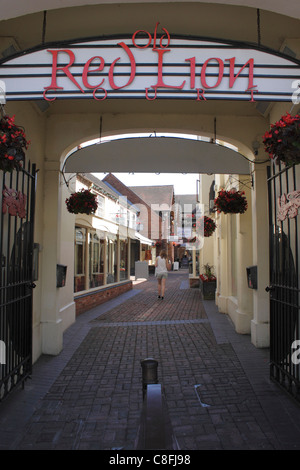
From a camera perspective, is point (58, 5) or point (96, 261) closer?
point (58, 5)

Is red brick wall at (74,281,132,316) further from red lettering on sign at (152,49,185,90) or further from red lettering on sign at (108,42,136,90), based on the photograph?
red lettering on sign at (152,49,185,90)

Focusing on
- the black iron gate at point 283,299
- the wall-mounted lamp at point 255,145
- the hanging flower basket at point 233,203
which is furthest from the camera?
the hanging flower basket at point 233,203

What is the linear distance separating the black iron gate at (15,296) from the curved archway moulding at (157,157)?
2196mm

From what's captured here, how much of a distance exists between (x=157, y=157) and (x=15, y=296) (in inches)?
151

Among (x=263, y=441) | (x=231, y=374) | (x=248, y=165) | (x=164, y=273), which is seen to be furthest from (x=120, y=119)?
(x=164, y=273)

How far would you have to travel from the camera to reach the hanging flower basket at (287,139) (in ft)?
9.76


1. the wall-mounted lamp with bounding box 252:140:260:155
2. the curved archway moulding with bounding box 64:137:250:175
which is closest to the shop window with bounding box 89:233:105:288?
the curved archway moulding with bounding box 64:137:250:175

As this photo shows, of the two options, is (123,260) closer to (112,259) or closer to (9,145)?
(112,259)

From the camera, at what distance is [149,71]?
3.04 meters

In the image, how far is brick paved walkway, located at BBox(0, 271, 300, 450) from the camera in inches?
120

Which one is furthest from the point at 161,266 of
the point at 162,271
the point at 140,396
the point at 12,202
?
the point at 12,202

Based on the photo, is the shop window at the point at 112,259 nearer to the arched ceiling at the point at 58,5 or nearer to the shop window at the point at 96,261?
the shop window at the point at 96,261

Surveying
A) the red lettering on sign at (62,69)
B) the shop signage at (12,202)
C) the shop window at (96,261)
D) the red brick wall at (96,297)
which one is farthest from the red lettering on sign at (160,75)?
the shop window at (96,261)

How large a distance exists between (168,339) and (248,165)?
3835mm
